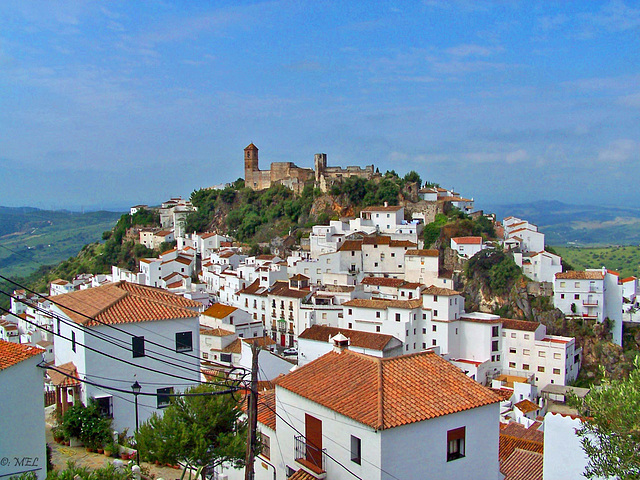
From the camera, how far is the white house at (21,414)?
9852mm

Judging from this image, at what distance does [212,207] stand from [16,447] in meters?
63.5

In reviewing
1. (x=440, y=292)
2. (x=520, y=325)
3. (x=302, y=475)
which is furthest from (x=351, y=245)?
(x=302, y=475)

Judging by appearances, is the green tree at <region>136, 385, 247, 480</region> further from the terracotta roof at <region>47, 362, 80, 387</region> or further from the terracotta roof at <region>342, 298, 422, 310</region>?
the terracotta roof at <region>342, 298, 422, 310</region>

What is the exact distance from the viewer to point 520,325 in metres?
37.0

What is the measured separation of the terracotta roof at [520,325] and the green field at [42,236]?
29.6m

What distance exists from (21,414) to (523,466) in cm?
1217

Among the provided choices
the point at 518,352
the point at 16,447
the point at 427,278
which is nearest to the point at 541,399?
the point at 518,352

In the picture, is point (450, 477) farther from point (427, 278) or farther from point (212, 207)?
point (212, 207)

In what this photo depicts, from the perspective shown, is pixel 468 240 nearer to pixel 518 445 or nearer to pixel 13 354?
pixel 518 445

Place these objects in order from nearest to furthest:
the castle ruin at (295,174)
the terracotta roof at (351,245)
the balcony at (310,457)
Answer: the balcony at (310,457) < the terracotta roof at (351,245) < the castle ruin at (295,174)

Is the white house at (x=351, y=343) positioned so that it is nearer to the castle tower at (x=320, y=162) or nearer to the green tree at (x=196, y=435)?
the green tree at (x=196, y=435)

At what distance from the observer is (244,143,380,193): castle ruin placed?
67125 millimetres

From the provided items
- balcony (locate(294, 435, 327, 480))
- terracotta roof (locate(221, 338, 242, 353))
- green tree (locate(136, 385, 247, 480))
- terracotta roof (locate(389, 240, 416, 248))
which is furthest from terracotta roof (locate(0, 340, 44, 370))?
terracotta roof (locate(389, 240, 416, 248))

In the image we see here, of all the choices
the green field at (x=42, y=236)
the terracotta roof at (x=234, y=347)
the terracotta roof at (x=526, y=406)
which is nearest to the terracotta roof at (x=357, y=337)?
the terracotta roof at (x=234, y=347)
